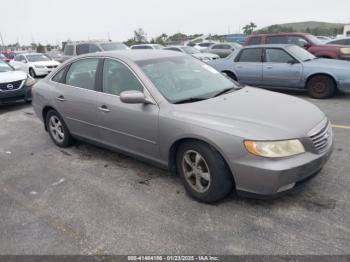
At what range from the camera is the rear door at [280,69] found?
821 centimetres

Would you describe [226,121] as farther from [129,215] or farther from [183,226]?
[129,215]

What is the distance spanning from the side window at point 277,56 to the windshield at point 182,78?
466cm

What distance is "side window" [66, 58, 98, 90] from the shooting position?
4383 mm

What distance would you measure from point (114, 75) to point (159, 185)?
4.91 feet

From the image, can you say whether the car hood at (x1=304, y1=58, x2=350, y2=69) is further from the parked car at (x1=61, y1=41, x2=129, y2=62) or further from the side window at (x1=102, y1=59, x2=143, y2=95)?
the parked car at (x1=61, y1=41, x2=129, y2=62)

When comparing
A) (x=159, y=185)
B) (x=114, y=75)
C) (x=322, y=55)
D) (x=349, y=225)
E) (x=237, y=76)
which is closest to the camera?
(x=349, y=225)

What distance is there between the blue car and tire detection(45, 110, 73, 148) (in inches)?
221

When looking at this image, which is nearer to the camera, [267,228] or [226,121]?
[267,228]

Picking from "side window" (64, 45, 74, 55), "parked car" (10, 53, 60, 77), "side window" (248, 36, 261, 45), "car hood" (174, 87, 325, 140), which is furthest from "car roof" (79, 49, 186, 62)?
"parked car" (10, 53, 60, 77)

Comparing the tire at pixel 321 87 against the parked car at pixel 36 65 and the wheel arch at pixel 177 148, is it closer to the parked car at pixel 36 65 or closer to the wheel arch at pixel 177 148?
the wheel arch at pixel 177 148

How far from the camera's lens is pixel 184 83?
389cm

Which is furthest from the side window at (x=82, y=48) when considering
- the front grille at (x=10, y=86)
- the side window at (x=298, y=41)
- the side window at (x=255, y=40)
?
the side window at (x=298, y=41)

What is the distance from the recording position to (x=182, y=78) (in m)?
3.95

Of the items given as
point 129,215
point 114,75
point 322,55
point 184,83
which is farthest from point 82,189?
point 322,55
